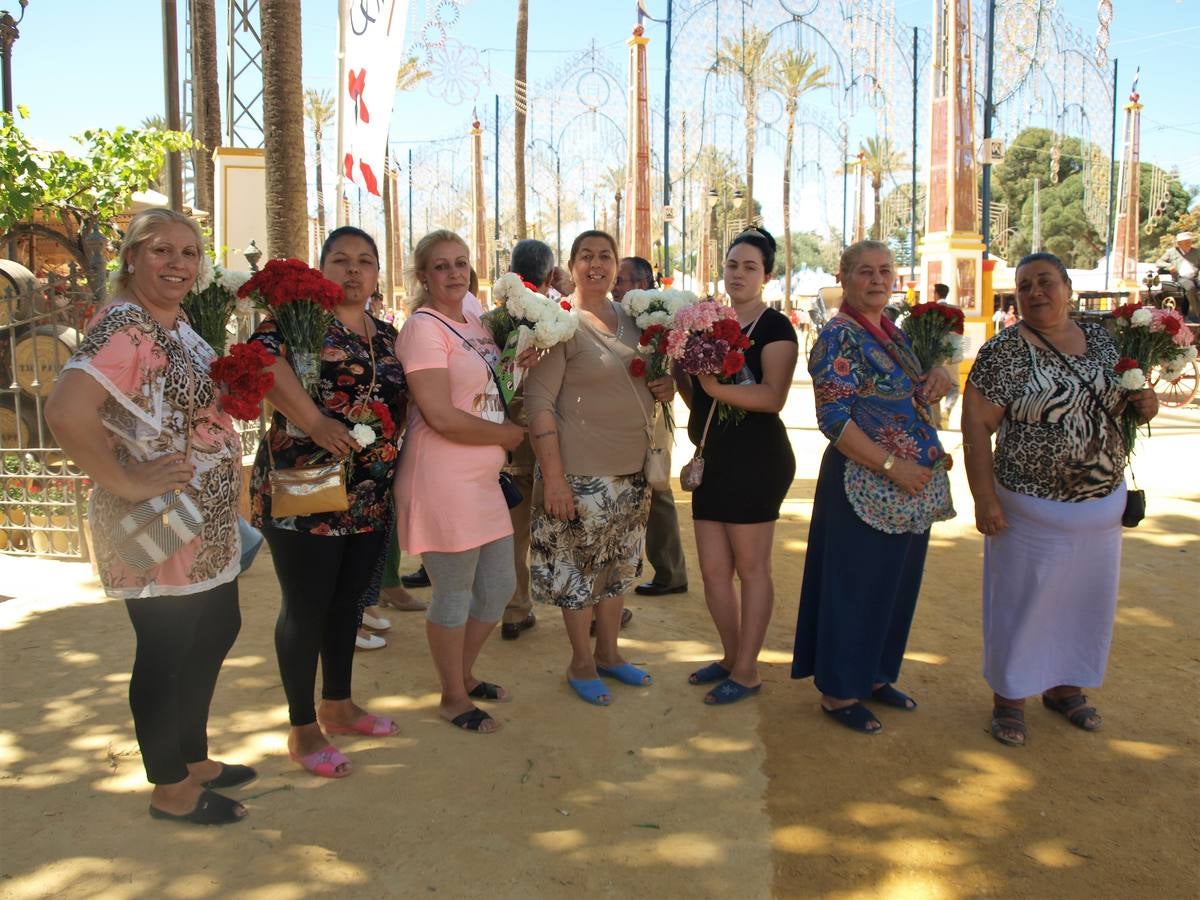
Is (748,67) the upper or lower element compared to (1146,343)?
upper

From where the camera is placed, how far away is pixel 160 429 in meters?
2.83

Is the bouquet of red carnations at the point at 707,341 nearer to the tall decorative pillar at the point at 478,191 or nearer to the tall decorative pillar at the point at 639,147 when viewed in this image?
the tall decorative pillar at the point at 639,147

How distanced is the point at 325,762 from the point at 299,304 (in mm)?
1670

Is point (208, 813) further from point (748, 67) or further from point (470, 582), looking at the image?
point (748, 67)

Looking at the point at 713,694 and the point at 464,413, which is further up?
the point at 464,413

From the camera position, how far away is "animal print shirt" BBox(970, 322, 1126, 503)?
3699 millimetres

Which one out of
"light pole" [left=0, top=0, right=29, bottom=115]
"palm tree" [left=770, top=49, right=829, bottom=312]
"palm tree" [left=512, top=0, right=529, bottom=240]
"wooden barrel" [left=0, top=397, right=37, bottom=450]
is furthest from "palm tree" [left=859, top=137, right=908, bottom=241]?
"wooden barrel" [left=0, top=397, right=37, bottom=450]

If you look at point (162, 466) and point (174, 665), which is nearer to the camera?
point (162, 466)

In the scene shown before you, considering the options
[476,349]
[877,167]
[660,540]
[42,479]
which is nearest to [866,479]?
[476,349]

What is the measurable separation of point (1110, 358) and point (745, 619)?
1.82 metres

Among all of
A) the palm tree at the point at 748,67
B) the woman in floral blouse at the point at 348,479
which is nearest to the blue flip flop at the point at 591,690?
the woman in floral blouse at the point at 348,479

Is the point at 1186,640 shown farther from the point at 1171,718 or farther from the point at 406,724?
the point at 406,724

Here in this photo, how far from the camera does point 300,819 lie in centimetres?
320

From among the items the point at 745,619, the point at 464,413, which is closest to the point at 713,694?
the point at 745,619
